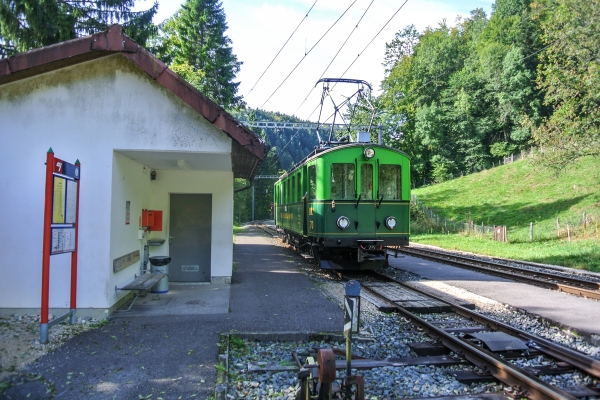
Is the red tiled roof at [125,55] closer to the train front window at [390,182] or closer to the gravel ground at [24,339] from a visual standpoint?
the gravel ground at [24,339]

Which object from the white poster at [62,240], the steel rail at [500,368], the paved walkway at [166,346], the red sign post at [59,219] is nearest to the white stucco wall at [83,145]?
the red sign post at [59,219]

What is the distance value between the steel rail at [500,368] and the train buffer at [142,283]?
448 cm

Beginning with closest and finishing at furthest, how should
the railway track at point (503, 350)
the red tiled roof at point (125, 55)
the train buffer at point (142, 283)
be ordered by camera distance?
the railway track at point (503, 350) → the red tiled roof at point (125, 55) → the train buffer at point (142, 283)

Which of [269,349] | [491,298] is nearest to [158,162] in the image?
[269,349]

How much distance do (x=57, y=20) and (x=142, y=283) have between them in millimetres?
7698

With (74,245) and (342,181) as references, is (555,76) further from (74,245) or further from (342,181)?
(74,245)

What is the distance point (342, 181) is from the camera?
38.9 ft

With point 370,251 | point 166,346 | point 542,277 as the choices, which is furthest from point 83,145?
point 542,277

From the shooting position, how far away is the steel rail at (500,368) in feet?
14.6

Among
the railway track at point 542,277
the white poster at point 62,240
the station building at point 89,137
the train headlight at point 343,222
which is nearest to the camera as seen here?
the white poster at point 62,240

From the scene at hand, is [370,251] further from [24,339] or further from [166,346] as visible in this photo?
[24,339]

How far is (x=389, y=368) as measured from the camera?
17.9ft

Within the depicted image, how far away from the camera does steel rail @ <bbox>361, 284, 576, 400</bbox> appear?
4453 millimetres

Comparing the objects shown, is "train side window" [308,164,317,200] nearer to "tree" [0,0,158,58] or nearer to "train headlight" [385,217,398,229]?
"train headlight" [385,217,398,229]
